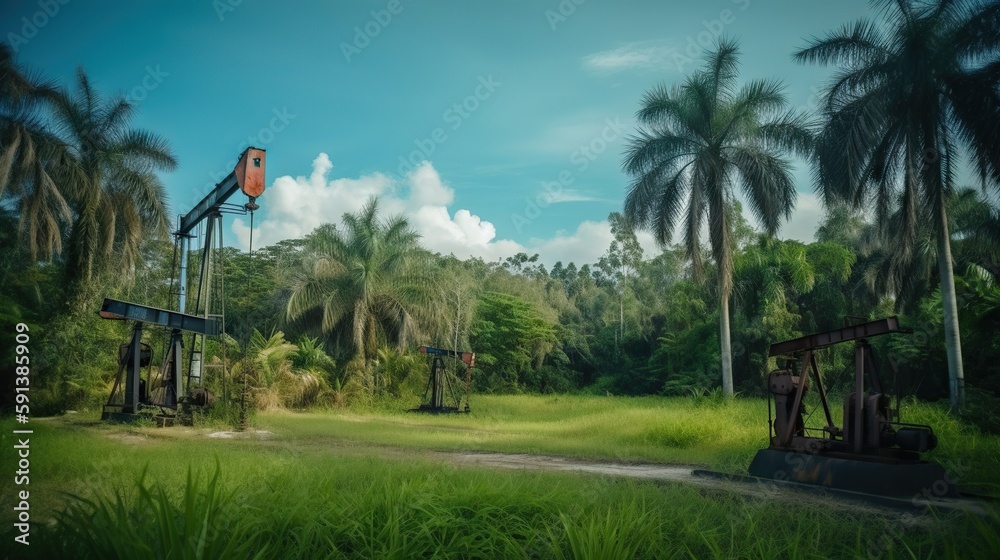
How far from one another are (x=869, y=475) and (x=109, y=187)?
750 inches

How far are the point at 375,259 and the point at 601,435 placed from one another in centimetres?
1424

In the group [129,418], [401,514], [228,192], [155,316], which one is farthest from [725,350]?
[401,514]

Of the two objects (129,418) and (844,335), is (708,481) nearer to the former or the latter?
(844,335)

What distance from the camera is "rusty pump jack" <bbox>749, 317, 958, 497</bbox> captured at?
313 inches

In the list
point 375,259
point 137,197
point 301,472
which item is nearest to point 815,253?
point 375,259

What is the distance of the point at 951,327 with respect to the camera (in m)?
16.6

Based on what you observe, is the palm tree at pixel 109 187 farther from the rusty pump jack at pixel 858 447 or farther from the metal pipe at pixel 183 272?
the rusty pump jack at pixel 858 447

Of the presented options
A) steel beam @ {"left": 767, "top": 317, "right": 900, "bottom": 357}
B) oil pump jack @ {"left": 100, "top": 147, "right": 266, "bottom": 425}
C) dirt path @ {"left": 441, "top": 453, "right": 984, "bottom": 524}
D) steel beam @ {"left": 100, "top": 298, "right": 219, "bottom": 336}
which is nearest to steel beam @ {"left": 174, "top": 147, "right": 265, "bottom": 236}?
oil pump jack @ {"left": 100, "top": 147, "right": 266, "bottom": 425}

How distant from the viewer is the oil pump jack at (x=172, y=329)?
14062 mm

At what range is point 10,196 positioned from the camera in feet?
37.7

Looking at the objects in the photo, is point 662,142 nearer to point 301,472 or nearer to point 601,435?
point 601,435

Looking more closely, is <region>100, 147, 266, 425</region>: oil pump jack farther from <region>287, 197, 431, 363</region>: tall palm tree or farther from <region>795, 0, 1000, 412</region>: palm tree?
<region>795, 0, 1000, 412</region>: palm tree

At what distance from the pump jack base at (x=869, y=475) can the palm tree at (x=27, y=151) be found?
9343 millimetres

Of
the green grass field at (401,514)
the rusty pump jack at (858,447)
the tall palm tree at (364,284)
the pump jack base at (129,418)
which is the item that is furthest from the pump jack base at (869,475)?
the tall palm tree at (364,284)
